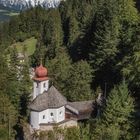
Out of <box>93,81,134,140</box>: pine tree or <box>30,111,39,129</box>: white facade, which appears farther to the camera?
<box>30,111,39,129</box>: white facade

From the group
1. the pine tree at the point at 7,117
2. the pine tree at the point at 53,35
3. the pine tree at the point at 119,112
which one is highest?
the pine tree at the point at 53,35

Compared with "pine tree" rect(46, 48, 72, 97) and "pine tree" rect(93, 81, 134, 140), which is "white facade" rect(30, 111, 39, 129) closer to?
"pine tree" rect(46, 48, 72, 97)

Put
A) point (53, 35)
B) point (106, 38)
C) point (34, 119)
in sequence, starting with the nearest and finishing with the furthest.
A: 1. point (34, 119)
2. point (106, 38)
3. point (53, 35)

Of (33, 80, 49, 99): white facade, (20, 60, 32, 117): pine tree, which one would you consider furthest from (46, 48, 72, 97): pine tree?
(33, 80, 49, 99): white facade

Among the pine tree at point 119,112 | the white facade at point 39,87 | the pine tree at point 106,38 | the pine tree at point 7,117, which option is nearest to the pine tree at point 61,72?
the pine tree at point 106,38

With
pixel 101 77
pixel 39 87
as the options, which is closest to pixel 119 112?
pixel 39 87

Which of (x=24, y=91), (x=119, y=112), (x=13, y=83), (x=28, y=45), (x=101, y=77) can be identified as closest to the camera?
(x=119, y=112)

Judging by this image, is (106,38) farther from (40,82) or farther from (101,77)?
(40,82)

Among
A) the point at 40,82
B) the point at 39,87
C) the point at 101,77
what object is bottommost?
the point at 39,87

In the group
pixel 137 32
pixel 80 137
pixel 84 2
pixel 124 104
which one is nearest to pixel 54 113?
pixel 80 137

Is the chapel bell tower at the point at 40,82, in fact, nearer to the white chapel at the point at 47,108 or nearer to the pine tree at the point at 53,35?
the white chapel at the point at 47,108

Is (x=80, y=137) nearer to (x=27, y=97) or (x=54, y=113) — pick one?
(x=54, y=113)
